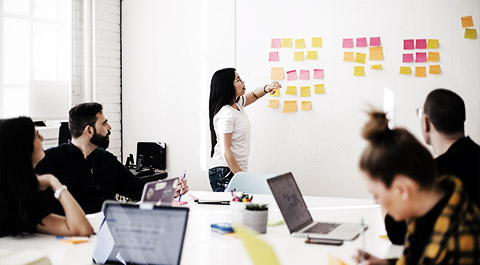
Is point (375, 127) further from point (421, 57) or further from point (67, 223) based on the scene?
point (421, 57)

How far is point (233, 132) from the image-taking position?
12.7 feet

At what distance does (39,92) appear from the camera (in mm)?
4195

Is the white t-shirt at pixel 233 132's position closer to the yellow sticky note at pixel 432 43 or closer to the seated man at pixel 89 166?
the seated man at pixel 89 166

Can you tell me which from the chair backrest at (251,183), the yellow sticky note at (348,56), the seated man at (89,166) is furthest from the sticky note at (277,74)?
the seated man at (89,166)

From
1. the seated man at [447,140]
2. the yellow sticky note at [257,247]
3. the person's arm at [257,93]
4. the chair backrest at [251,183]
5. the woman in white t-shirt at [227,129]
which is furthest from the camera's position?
the person's arm at [257,93]

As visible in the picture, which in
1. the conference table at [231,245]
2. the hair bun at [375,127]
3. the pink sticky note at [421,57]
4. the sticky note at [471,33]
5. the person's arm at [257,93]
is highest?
the sticky note at [471,33]

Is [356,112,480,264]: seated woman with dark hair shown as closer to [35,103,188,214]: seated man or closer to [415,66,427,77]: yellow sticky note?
[35,103,188,214]: seated man

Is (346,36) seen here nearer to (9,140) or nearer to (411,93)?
(411,93)

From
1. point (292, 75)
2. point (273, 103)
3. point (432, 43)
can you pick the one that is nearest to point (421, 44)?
point (432, 43)

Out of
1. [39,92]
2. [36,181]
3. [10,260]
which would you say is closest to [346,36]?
[39,92]

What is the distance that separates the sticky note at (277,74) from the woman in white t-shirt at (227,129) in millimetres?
585

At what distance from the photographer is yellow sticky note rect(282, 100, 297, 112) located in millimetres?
4438

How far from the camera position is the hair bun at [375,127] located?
4.48ft

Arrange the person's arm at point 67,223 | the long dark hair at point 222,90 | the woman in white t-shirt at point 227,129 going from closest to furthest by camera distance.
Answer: the person's arm at point 67,223
the woman in white t-shirt at point 227,129
the long dark hair at point 222,90
